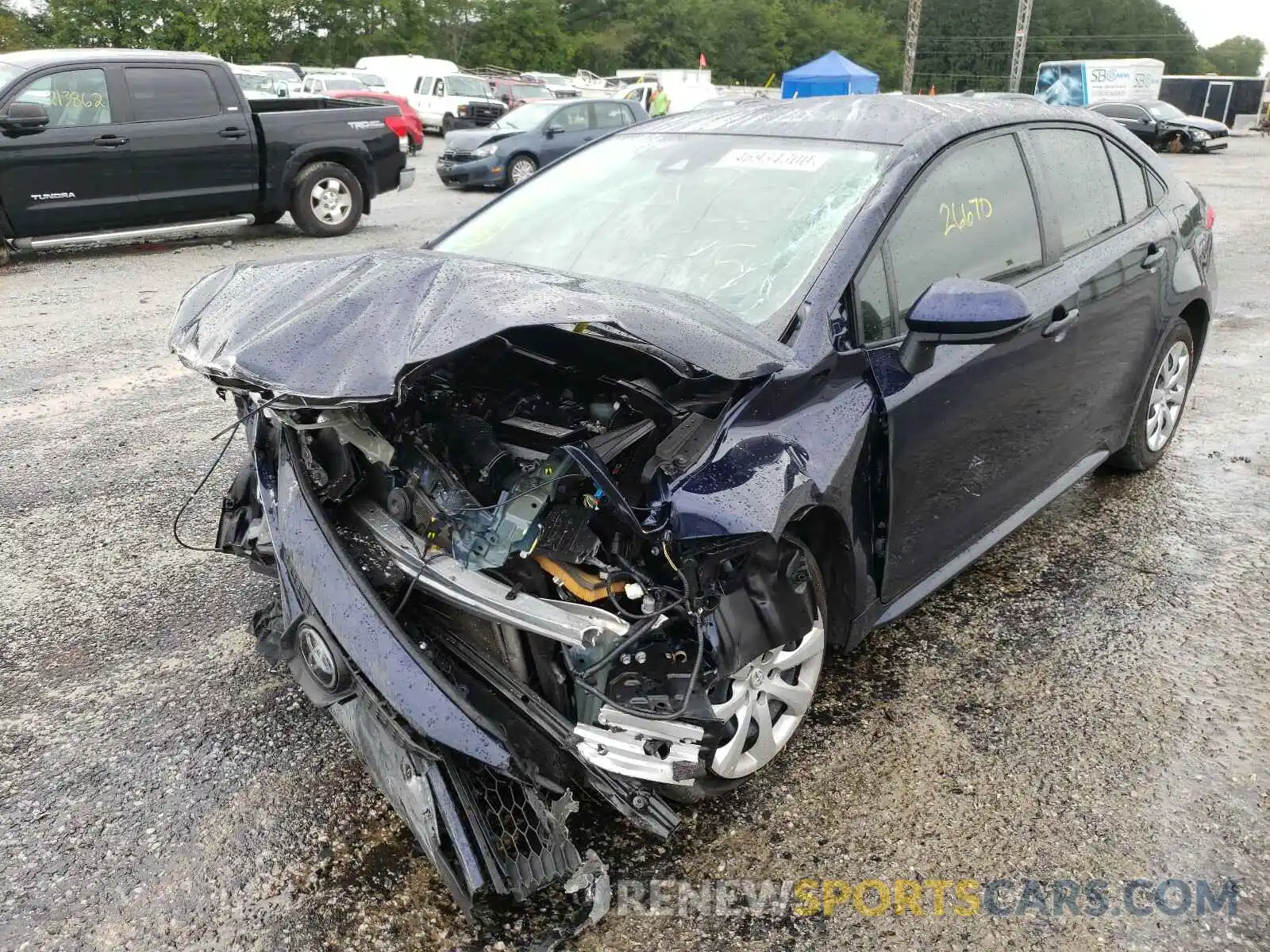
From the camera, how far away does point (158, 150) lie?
9.60m

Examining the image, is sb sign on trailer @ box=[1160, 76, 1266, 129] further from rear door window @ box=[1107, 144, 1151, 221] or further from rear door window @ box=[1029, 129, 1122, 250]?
rear door window @ box=[1029, 129, 1122, 250]

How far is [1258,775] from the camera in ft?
8.93

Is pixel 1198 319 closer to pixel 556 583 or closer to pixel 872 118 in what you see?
pixel 872 118

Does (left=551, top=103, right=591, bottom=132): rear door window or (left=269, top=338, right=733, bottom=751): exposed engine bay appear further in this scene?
(left=551, top=103, right=591, bottom=132): rear door window

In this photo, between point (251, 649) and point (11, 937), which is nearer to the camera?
point (11, 937)

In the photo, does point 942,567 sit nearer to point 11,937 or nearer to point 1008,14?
point 11,937

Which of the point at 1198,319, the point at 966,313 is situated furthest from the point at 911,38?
the point at 966,313

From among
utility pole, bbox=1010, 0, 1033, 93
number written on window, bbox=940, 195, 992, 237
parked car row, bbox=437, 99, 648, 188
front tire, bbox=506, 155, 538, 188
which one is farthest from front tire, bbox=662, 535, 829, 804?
utility pole, bbox=1010, 0, 1033, 93

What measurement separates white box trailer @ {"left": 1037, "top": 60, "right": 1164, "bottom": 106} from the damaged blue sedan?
40396 mm

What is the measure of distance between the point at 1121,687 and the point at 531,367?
214 cm

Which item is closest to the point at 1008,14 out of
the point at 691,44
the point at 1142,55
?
the point at 1142,55

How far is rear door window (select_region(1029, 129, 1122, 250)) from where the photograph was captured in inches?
141

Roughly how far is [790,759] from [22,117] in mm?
9326

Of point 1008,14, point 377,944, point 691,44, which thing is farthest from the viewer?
point 1008,14
